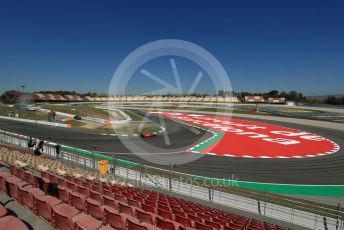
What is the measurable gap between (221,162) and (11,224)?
22.5m

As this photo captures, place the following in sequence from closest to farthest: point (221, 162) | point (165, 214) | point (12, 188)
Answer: point (12, 188)
point (165, 214)
point (221, 162)

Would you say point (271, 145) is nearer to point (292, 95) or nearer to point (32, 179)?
point (32, 179)

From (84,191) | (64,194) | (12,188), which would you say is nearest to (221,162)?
(84,191)

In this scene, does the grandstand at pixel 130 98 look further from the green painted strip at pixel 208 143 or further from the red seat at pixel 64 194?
the red seat at pixel 64 194

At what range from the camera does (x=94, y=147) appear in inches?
1204

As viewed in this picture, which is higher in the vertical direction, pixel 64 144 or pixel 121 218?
pixel 121 218

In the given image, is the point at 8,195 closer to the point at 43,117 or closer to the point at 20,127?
the point at 20,127

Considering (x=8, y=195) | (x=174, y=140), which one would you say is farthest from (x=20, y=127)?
(x=8, y=195)

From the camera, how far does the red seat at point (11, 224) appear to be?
374 cm

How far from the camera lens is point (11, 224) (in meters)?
3.81

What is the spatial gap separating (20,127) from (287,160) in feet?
124

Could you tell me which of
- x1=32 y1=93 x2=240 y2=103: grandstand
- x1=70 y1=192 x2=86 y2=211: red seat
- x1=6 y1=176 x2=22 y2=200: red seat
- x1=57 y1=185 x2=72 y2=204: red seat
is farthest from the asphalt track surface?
x1=32 y1=93 x2=240 y2=103: grandstand

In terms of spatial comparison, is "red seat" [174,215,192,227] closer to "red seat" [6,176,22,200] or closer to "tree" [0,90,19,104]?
"red seat" [6,176,22,200]

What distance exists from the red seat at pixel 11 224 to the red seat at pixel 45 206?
3.40ft
